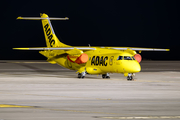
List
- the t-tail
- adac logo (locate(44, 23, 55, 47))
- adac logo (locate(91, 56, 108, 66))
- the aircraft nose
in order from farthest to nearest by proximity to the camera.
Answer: adac logo (locate(44, 23, 55, 47)) < the t-tail < adac logo (locate(91, 56, 108, 66)) < the aircraft nose

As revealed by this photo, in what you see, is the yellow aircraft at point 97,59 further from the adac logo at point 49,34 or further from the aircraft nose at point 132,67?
the adac logo at point 49,34

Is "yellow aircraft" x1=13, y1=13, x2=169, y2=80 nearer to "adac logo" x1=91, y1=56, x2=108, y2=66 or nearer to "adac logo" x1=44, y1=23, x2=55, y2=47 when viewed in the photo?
"adac logo" x1=91, y1=56, x2=108, y2=66

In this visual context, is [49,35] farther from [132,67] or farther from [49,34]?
[132,67]

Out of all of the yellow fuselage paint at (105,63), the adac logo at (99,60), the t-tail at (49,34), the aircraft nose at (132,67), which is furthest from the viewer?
the t-tail at (49,34)

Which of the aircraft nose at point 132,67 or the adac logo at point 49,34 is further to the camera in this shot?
the adac logo at point 49,34

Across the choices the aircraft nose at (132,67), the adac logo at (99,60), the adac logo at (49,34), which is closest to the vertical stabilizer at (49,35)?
the adac logo at (49,34)

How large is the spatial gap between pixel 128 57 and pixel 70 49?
19.3 ft

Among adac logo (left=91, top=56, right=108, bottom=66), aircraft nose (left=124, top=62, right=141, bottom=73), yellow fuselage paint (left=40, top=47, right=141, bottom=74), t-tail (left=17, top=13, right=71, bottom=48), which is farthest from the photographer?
t-tail (left=17, top=13, right=71, bottom=48)

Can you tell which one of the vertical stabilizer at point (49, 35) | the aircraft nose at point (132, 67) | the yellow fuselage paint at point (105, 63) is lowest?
the aircraft nose at point (132, 67)

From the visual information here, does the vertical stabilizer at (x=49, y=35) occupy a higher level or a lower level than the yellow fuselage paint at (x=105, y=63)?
higher

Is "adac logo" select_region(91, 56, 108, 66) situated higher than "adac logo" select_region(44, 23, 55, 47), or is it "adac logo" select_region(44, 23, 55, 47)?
"adac logo" select_region(44, 23, 55, 47)

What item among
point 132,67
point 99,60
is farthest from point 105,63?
point 132,67

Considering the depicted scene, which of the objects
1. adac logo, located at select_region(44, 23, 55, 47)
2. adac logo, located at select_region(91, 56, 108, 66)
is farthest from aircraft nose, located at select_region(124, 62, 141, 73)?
adac logo, located at select_region(44, 23, 55, 47)

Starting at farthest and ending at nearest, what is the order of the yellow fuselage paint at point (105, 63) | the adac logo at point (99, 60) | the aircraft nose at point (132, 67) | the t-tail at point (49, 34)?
1. the t-tail at point (49, 34)
2. the adac logo at point (99, 60)
3. the yellow fuselage paint at point (105, 63)
4. the aircraft nose at point (132, 67)
